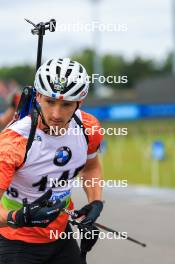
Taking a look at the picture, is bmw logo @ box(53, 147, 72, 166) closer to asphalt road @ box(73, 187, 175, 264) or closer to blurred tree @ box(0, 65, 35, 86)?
asphalt road @ box(73, 187, 175, 264)

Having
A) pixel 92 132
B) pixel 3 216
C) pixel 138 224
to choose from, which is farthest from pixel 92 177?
pixel 138 224

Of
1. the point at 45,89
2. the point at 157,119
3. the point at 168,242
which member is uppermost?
the point at 157,119

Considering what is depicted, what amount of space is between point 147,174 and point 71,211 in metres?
12.6

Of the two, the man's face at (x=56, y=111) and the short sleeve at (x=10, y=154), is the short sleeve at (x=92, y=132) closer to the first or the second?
the man's face at (x=56, y=111)

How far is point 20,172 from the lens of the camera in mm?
4328

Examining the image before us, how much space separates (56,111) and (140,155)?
18033 mm

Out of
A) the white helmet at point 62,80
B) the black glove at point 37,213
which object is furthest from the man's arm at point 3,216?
the white helmet at point 62,80

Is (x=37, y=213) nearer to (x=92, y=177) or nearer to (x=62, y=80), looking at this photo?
(x=62, y=80)

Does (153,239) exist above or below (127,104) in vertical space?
below

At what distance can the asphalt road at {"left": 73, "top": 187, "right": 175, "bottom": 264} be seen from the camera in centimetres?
800

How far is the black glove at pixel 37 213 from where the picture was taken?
4.04 m

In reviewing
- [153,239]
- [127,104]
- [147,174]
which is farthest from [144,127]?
[153,239]

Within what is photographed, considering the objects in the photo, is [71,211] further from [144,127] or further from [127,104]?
[127,104]

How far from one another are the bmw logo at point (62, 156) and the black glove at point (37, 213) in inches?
10.9
